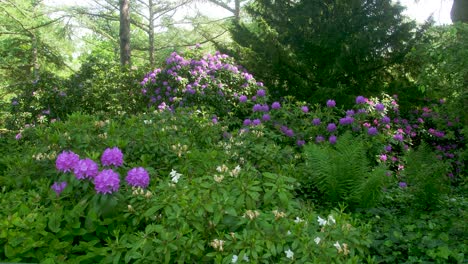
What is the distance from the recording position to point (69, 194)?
9.02 feet

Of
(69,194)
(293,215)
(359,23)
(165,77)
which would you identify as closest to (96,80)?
(165,77)

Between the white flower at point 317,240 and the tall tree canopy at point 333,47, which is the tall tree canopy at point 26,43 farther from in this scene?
the white flower at point 317,240

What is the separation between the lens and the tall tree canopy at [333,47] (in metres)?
7.41

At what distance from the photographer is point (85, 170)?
255cm

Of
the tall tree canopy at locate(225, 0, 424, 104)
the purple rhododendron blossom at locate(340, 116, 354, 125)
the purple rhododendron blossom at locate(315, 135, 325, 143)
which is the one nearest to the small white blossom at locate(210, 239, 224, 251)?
the purple rhododendron blossom at locate(315, 135, 325, 143)

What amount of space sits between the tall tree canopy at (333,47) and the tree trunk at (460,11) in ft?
6.14

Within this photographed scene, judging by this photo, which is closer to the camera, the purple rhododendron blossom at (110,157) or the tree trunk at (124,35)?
the purple rhododendron blossom at (110,157)

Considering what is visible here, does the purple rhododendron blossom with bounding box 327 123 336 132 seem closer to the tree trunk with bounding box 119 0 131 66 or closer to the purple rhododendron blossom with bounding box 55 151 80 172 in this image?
the purple rhododendron blossom with bounding box 55 151 80 172

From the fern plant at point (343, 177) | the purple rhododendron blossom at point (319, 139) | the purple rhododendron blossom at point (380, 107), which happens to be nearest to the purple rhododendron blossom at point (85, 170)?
the fern plant at point (343, 177)

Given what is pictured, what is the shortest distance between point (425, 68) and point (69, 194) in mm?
4165

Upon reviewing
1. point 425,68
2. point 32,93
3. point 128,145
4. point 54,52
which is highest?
point 425,68

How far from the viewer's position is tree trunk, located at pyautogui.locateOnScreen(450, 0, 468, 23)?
8.79 metres

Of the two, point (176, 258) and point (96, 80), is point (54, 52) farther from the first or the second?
point (176, 258)

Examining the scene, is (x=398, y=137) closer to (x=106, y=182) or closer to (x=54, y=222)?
(x=106, y=182)
